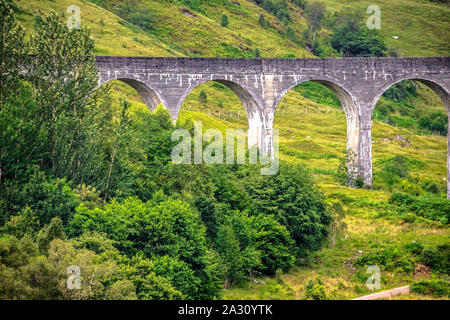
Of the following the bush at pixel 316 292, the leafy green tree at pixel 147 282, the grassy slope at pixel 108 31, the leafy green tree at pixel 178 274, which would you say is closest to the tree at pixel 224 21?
the grassy slope at pixel 108 31

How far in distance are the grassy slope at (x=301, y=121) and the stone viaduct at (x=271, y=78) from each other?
6.79 metres

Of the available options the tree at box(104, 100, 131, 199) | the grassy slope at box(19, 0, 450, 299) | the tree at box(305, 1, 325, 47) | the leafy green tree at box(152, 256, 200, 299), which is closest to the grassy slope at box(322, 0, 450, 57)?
the grassy slope at box(19, 0, 450, 299)

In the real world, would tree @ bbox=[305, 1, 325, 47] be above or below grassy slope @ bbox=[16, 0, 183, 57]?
above

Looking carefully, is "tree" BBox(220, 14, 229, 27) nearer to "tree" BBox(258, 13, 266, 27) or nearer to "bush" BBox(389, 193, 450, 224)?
"tree" BBox(258, 13, 266, 27)

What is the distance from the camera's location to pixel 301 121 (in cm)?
8812

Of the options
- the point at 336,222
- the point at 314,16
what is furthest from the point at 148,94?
the point at 314,16

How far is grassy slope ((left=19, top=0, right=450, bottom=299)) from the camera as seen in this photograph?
3597 centimetres

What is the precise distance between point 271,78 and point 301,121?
39.3 metres

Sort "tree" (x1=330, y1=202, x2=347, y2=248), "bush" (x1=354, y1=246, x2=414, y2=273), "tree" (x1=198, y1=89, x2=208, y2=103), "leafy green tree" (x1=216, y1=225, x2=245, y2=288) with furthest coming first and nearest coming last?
"tree" (x1=198, y1=89, x2=208, y2=103)
"tree" (x1=330, y1=202, x2=347, y2=248)
"bush" (x1=354, y1=246, x2=414, y2=273)
"leafy green tree" (x1=216, y1=225, x2=245, y2=288)

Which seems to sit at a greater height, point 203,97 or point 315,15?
point 315,15

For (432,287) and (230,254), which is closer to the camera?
(432,287)

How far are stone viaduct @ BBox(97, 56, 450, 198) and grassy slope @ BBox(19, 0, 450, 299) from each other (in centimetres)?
679

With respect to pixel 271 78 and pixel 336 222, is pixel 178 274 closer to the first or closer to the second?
pixel 336 222
